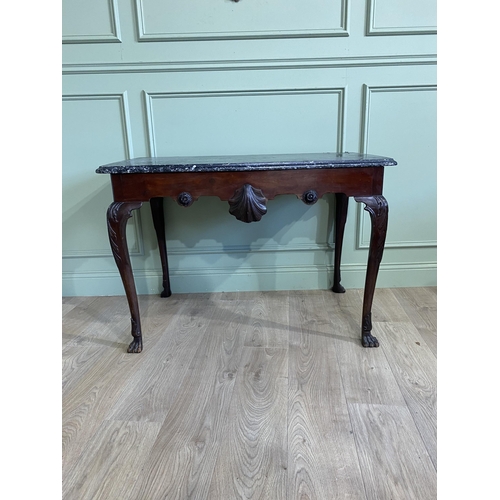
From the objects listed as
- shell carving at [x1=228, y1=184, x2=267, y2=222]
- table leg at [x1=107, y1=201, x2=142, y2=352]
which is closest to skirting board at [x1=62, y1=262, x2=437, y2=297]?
table leg at [x1=107, y1=201, x2=142, y2=352]

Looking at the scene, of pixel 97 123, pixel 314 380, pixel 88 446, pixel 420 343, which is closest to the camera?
pixel 88 446

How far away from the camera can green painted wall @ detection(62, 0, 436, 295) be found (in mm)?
1533

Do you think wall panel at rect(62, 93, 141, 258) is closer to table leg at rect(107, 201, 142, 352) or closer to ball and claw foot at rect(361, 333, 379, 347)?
table leg at rect(107, 201, 142, 352)

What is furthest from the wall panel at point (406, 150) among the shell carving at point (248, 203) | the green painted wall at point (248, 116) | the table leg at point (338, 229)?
the shell carving at point (248, 203)

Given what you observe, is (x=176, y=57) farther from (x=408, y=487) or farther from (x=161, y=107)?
(x=408, y=487)

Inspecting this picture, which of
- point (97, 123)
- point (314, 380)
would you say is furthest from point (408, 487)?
point (97, 123)

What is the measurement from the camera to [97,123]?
5.41ft

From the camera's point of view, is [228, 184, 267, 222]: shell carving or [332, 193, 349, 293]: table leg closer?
[228, 184, 267, 222]: shell carving

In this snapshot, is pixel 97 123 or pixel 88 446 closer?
pixel 88 446

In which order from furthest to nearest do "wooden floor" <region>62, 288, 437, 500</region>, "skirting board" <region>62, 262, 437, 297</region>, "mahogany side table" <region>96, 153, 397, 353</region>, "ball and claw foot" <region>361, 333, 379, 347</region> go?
1. "skirting board" <region>62, 262, 437, 297</region>
2. "ball and claw foot" <region>361, 333, 379, 347</region>
3. "mahogany side table" <region>96, 153, 397, 353</region>
4. "wooden floor" <region>62, 288, 437, 500</region>

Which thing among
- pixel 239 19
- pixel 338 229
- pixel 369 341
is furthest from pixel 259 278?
pixel 239 19

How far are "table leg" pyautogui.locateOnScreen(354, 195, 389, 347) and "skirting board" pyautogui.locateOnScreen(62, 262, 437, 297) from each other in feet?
1.64

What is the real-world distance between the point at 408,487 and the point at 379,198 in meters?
0.79

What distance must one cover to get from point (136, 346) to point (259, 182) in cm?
73
